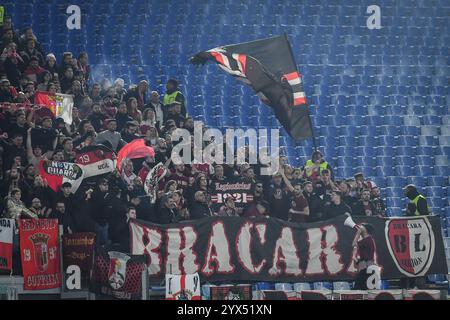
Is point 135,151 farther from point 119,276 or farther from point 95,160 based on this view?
point 119,276

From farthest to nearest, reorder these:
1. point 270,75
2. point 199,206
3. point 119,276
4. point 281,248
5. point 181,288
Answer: point 270,75 < point 199,206 < point 281,248 < point 119,276 < point 181,288

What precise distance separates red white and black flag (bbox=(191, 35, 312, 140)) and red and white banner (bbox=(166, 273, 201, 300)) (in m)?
3.79

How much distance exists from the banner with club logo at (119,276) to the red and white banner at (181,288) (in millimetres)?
366

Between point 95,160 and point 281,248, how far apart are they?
8.50 feet

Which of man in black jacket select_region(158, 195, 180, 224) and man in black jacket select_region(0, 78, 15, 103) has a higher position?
man in black jacket select_region(0, 78, 15, 103)

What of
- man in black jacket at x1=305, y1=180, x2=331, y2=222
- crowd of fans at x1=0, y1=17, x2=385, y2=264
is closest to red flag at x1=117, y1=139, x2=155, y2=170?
crowd of fans at x1=0, y1=17, x2=385, y2=264

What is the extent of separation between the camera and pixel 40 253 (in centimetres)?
1011

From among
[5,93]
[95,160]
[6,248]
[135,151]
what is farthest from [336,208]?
[5,93]

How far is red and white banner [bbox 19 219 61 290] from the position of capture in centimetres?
1004

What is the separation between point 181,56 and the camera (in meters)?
13.2

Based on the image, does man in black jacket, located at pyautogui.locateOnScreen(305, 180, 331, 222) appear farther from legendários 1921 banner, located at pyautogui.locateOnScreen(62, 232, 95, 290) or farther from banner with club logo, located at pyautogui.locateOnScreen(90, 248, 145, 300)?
legendários 1921 banner, located at pyautogui.locateOnScreen(62, 232, 95, 290)

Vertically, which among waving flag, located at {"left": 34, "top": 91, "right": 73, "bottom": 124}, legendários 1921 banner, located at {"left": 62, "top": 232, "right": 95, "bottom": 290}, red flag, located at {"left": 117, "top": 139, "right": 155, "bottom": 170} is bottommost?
legendários 1921 banner, located at {"left": 62, "top": 232, "right": 95, "bottom": 290}

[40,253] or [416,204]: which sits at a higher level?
[416,204]

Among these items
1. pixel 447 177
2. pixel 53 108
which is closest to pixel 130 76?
pixel 53 108
